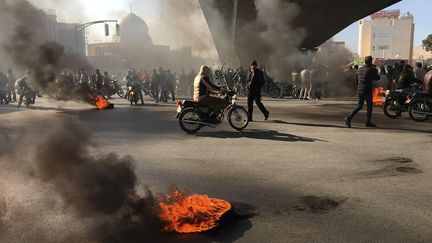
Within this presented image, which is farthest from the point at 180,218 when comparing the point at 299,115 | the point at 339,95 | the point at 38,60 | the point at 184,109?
the point at 339,95

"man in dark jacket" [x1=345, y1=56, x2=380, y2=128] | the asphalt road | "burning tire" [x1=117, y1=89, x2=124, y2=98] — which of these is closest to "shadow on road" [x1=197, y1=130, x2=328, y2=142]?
the asphalt road

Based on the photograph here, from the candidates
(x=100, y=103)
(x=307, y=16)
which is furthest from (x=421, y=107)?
(x=307, y=16)

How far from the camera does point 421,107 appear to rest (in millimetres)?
11492

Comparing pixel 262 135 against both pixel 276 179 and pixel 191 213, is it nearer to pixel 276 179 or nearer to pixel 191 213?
pixel 276 179

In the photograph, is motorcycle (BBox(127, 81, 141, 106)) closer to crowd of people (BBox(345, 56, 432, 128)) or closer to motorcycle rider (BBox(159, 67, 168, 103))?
motorcycle rider (BBox(159, 67, 168, 103))

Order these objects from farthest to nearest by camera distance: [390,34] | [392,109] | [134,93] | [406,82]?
[390,34] < [134,93] < [392,109] < [406,82]

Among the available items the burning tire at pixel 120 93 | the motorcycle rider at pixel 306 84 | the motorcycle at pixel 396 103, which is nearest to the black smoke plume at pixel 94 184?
the motorcycle at pixel 396 103

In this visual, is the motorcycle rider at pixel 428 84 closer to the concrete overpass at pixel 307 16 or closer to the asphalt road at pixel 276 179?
the asphalt road at pixel 276 179

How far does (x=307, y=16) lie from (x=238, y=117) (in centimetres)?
2321

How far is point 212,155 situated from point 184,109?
2.67 metres

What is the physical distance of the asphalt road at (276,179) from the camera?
3969mm

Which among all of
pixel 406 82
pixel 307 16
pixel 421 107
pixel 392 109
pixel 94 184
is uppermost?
pixel 307 16

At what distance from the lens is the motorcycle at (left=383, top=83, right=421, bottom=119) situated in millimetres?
11963

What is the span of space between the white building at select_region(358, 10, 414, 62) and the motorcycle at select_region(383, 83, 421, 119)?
106 m
